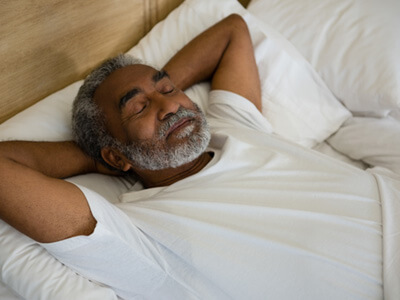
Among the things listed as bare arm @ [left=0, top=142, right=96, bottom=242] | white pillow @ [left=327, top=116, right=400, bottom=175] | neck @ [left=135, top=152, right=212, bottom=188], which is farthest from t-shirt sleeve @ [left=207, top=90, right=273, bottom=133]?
bare arm @ [left=0, top=142, right=96, bottom=242]

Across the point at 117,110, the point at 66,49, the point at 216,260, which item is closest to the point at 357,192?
the point at 216,260

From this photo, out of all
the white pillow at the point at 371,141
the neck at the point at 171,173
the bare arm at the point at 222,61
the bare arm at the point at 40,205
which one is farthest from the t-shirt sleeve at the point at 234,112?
the bare arm at the point at 40,205

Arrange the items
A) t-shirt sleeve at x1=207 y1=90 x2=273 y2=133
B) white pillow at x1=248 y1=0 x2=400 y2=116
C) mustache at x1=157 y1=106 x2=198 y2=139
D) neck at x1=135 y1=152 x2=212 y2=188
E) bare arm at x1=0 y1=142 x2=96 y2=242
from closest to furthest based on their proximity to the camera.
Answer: bare arm at x1=0 y1=142 x2=96 y2=242, mustache at x1=157 y1=106 x2=198 y2=139, neck at x1=135 y1=152 x2=212 y2=188, t-shirt sleeve at x1=207 y1=90 x2=273 y2=133, white pillow at x1=248 y1=0 x2=400 y2=116

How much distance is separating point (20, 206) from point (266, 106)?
2.96ft

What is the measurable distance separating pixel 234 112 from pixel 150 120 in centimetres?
33

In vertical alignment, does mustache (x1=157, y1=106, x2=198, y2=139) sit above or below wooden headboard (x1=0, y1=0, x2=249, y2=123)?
below

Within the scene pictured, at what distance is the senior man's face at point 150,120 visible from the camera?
3.85 feet

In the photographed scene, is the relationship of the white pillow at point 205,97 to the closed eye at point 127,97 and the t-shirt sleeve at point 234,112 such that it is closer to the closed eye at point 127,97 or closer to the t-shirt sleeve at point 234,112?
the t-shirt sleeve at point 234,112

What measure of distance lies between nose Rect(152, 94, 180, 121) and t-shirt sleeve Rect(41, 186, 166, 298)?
29cm

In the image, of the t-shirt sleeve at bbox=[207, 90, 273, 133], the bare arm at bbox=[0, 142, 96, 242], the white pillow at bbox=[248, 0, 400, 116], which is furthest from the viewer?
the white pillow at bbox=[248, 0, 400, 116]

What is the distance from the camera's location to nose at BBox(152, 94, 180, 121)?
1172mm

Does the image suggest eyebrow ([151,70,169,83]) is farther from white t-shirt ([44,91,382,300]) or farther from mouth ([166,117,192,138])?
white t-shirt ([44,91,382,300])

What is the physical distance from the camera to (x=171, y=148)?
1.17m

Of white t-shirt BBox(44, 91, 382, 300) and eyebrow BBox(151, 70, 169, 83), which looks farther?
eyebrow BBox(151, 70, 169, 83)
